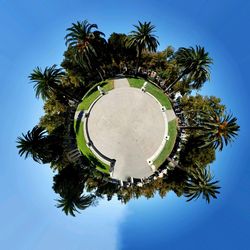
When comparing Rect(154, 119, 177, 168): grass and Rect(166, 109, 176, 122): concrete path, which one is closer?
Rect(154, 119, 177, 168): grass

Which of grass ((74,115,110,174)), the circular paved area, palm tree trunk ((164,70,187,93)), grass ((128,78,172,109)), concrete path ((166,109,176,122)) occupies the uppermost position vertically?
palm tree trunk ((164,70,187,93))

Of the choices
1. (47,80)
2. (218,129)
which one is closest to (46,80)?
(47,80)

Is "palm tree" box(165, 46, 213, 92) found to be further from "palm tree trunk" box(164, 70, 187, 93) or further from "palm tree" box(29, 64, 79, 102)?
"palm tree" box(29, 64, 79, 102)

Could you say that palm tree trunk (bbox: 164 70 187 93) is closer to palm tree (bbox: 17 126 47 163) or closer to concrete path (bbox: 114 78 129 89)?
concrete path (bbox: 114 78 129 89)

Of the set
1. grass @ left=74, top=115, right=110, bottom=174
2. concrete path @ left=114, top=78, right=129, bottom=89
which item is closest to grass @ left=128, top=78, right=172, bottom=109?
concrete path @ left=114, top=78, right=129, bottom=89

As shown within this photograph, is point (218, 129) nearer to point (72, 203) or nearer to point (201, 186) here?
point (201, 186)

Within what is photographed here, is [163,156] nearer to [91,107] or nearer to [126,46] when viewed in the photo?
[91,107]

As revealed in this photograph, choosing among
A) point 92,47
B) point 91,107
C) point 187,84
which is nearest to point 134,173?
point 91,107

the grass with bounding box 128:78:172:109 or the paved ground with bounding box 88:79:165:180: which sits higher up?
the grass with bounding box 128:78:172:109
